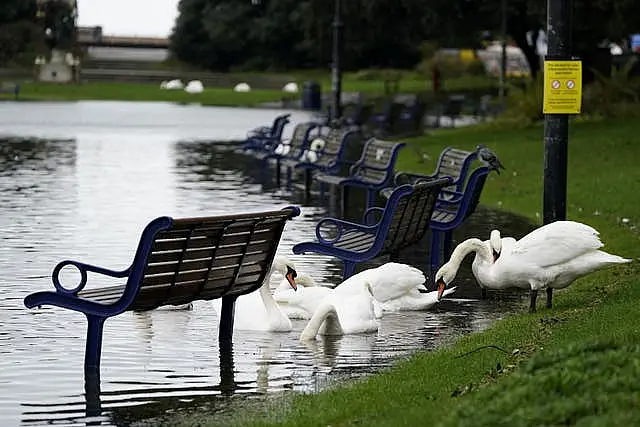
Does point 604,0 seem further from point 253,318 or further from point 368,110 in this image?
→ point 253,318

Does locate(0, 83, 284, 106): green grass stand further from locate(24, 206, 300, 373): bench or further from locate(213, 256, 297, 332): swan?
locate(24, 206, 300, 373): bench

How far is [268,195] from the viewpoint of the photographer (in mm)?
23719

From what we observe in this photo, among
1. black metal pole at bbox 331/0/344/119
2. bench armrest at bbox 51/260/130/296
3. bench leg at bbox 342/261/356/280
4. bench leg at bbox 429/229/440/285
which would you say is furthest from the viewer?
black metal pole at bbox 331/0/344/119

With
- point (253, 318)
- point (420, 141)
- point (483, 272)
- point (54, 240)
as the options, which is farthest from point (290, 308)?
point (420, 141)

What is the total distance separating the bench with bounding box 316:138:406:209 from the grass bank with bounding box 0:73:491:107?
1624 inches

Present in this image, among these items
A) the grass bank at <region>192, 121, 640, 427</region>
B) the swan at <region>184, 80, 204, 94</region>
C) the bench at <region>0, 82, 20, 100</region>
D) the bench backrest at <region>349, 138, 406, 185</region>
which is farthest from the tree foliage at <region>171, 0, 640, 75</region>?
the grass bank at <region>192, 121, 640, 427</region>

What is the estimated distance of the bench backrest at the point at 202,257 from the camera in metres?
9.94

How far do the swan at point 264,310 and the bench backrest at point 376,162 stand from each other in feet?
28.0

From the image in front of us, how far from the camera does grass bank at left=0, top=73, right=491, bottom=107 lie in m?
66.6

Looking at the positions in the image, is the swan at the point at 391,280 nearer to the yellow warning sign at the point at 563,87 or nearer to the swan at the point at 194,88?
the yellow warning sign at the point at 563,87

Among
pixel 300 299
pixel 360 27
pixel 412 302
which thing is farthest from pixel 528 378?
pixel 360 27

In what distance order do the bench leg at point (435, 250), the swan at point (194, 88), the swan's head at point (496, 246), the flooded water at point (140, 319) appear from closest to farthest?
1. the flooded water at point (140, 319)
2. the swan's head at point (496, 246)
3. the bench leg at point (435, 250)
4. the swan at point (194, 88)

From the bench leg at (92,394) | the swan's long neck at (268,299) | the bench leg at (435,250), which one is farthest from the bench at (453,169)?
the bench leg at (92,394)

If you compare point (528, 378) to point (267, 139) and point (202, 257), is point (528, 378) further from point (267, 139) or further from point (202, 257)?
point (267, 139)
